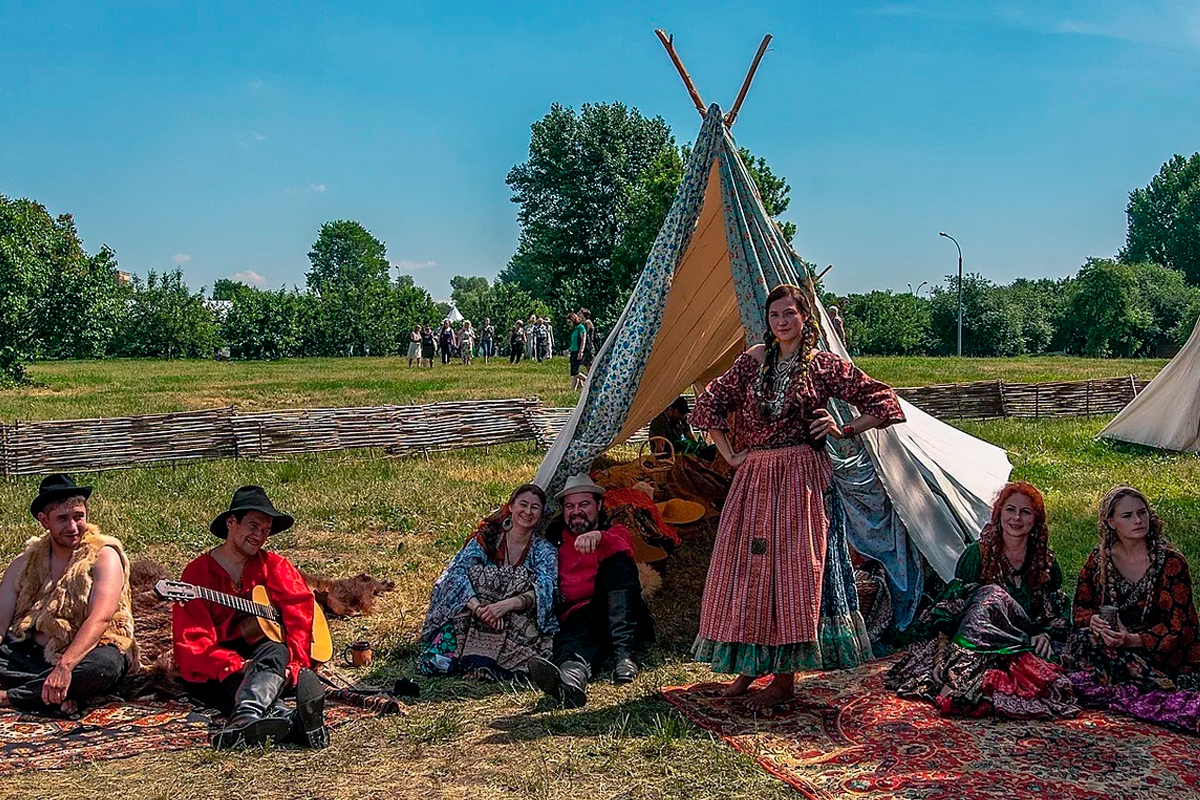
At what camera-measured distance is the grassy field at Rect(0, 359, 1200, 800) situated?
397 cm

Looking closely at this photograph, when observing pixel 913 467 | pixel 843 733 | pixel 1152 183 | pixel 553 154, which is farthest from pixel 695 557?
pixel 1152 183

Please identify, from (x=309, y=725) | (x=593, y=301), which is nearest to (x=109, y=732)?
(x=309, y=725)

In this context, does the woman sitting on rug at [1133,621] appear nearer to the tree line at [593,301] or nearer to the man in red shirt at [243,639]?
the man in red shirt at [243,639]

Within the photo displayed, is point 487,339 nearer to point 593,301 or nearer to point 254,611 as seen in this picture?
point 593,301

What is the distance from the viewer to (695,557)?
21.7 feet

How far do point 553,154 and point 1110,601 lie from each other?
41418 mm

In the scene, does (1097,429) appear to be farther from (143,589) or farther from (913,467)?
(143,589)

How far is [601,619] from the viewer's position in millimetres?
5422

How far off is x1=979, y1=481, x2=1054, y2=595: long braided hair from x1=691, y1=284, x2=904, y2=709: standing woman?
80 centimetres

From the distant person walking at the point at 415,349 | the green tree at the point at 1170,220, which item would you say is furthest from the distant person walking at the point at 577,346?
the green tree at the point at 1170,220

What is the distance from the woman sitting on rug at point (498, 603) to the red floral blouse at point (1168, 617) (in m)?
2.53

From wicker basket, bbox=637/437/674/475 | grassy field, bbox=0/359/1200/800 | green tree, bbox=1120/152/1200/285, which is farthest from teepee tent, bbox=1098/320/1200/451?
green tree, bbox=1120/152/1200/285

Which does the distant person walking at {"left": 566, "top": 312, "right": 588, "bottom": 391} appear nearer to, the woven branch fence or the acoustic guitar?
the woven branch fence

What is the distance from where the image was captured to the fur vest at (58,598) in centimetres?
479
